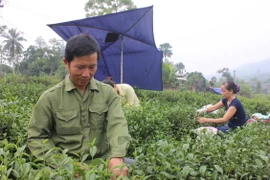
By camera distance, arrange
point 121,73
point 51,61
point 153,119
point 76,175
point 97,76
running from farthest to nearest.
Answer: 1. point 51,61
2. point 97,76
3. point 121,73
4. point 153,119
5. point 76,175

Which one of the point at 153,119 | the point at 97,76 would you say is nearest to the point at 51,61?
the point at 97,76

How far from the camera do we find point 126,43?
909 centimetres

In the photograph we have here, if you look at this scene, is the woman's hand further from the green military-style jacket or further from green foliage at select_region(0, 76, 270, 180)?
the green military-style jacket

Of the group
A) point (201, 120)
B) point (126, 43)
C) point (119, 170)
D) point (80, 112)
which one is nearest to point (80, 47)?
point (80, 112)

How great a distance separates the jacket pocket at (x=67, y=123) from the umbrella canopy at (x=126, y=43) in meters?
5.63

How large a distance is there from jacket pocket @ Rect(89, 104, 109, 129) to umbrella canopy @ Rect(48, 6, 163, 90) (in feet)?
18.4

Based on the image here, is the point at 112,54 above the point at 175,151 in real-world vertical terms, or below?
above

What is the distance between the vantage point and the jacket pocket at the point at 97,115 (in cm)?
178

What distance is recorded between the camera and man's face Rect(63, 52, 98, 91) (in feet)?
5.25

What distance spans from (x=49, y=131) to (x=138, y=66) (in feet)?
→ 26.9

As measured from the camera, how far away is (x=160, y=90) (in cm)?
Result: 1013

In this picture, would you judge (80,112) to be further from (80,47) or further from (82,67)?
(80,47)

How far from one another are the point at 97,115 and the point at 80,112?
0.11 m

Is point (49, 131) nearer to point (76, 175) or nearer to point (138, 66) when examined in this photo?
point (76, 175)
